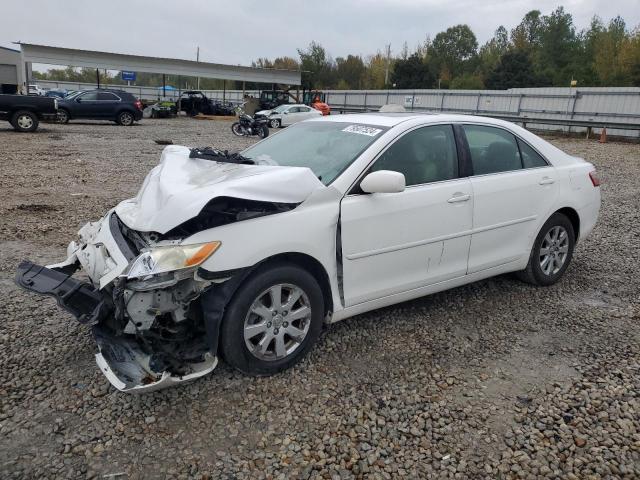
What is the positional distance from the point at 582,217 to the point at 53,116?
18588 millimetres

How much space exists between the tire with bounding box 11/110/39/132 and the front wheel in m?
5.54

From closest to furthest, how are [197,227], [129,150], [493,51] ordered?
1. [197,227]
2. [129,150]
3. [493,51]

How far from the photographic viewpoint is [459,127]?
4164mm

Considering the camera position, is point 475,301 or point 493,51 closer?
point 475,301

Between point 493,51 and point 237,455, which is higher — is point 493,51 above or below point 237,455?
above

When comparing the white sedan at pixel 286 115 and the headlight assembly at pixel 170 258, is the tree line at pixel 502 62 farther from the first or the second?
the headlight assembly at pixel 170 258

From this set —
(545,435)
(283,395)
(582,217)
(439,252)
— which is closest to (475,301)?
(439,252)

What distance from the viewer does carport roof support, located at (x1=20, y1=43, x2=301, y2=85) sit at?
30.6 meters

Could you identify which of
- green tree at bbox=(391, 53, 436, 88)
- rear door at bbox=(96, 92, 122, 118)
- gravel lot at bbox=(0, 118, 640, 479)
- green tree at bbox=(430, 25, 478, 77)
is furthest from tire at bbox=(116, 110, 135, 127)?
green tree at bbox=(430, 25, 478, 77)

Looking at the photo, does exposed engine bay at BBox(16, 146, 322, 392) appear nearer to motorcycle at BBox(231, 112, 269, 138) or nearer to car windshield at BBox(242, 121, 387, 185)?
car windshield at BBox(242, 121, 387, 185)

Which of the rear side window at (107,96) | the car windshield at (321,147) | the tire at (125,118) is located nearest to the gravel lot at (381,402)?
the car windshield at (321,147)

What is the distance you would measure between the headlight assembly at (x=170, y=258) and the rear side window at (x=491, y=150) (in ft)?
7.80

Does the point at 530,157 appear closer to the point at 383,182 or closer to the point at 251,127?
the point at 383,182

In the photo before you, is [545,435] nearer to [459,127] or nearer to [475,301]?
[475,301]
